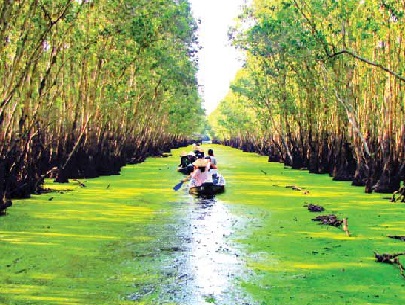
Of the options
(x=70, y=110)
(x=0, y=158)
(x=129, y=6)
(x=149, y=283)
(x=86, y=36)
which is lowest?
(x=149, y=283)

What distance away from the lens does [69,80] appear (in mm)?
20469

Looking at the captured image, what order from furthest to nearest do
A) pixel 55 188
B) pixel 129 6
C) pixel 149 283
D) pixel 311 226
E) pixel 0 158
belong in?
pixel 129 6 < pixel 55 188 < pixel 0 158 < pixel 311 226 < pixel 149 283

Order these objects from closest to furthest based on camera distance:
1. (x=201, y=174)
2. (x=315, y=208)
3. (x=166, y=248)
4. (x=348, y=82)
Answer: (x=166, y=248) → (x=315, y=208) → (x=201, y=174) → (x=348, y=82)

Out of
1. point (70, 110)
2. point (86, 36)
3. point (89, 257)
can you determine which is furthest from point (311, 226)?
point (70, 110)

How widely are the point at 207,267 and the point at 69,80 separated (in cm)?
1420

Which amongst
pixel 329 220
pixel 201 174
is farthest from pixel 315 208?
pixel 201 174

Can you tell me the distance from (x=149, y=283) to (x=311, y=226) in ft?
16.8

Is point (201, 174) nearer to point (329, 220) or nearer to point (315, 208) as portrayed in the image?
point (315, 208)

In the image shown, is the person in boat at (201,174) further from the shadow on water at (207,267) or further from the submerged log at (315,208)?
the shadow on water at (207,267)

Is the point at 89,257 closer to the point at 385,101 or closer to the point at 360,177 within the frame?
the point at 385,101

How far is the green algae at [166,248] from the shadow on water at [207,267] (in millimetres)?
89

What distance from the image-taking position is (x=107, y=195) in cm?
1631

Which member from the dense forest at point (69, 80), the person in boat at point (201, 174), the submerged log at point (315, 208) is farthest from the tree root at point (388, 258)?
the person in boat at point (201, 174)

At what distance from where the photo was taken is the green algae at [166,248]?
652cm
